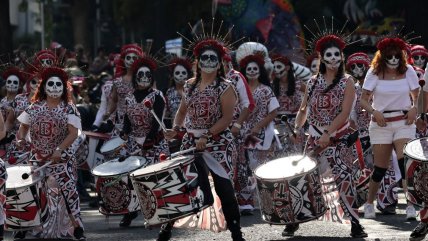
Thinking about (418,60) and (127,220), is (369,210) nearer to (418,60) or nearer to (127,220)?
(127,220)

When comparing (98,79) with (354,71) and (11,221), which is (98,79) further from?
(11,221)

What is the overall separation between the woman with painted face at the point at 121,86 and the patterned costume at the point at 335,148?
447cm

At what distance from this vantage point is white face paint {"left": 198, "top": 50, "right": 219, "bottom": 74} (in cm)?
1223

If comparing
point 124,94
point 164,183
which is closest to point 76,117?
point 164,183

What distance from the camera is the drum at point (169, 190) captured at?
1137 cm

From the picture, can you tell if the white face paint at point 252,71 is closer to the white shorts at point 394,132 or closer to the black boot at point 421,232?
the white shorts at point 394,132

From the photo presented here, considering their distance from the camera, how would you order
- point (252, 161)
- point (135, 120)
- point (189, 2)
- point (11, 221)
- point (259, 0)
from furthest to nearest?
point (189, 2) → point (259, 0) → point (252, 161) → point (135, 120) → point (11, 221)

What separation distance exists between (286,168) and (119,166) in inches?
116

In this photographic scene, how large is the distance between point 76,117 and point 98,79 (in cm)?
1041

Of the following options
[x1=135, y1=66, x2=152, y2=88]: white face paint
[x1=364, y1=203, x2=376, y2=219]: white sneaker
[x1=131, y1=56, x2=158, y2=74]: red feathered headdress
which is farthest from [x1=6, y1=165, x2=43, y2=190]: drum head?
[x1=364, y1=203, x2=376, y2=219]: white sneaker

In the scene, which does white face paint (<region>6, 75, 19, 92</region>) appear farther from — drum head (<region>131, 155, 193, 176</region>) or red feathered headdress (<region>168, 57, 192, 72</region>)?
drum head (<region>131, 155, 193, 176</region>)

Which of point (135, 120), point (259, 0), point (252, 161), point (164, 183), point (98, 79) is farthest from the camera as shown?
point (259, 0)

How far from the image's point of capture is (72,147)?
45.0 ft

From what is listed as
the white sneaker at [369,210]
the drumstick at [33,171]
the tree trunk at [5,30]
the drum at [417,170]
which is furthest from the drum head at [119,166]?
the tree trunk at [5,30]
